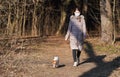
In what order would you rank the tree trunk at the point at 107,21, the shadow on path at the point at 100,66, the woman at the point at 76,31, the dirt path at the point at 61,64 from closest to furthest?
the dirt path at the point at 61,64 → the shadow on path at the point at 100,66 → the woman at the point at 76,31 → the tree trunk at the point at 107,21

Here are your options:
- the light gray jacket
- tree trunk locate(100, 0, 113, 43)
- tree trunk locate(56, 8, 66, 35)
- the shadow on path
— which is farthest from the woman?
tree trunk locate(56, 8, 66, 35)

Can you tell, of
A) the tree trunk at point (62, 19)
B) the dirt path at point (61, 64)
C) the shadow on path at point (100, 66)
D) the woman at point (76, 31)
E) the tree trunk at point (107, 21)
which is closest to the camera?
the dirt path at point (61, 64)

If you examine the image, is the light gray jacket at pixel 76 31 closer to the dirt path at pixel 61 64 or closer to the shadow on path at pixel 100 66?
the dirt path at pixel 61 64

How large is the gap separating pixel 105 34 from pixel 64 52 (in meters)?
3.18

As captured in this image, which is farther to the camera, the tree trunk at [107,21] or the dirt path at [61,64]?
the tree trunk at [107,21]

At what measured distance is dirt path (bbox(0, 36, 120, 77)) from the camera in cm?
1150

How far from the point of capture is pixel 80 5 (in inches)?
1046

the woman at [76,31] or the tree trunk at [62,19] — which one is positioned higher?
the woman at [76,31]

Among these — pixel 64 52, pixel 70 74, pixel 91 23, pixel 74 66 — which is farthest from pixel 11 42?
pixel 91 23

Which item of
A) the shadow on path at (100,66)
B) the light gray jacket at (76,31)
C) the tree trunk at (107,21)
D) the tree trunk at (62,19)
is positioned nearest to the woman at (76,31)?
the light gray jacket at (76,31)

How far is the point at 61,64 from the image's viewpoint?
13.3m

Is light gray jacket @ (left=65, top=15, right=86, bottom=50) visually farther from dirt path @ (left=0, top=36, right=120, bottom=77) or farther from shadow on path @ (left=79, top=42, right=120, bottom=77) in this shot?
shadow on path @ (left=79, top=42, right=120, bottom=77)

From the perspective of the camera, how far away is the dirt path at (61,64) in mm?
11500

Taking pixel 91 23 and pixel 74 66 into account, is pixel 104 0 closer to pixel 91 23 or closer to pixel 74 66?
pixel 74 66
